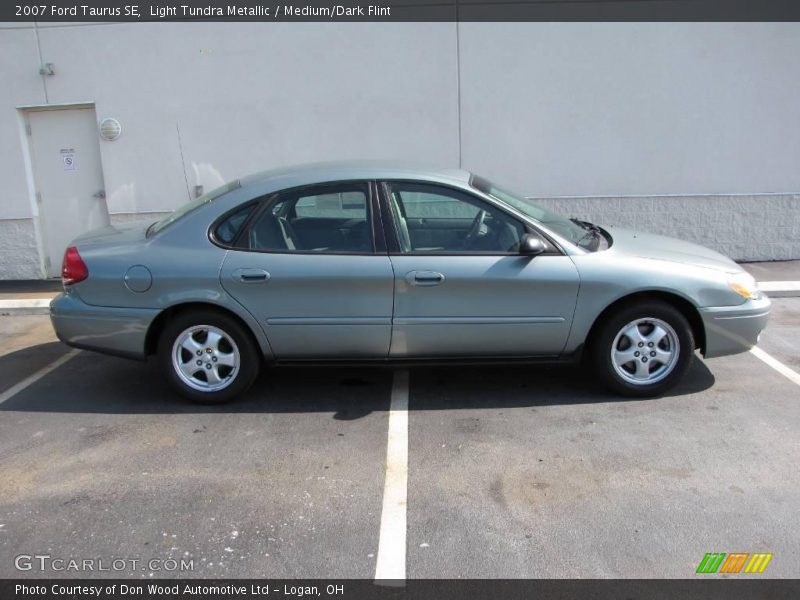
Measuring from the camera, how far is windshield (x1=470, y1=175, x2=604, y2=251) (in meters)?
4.45

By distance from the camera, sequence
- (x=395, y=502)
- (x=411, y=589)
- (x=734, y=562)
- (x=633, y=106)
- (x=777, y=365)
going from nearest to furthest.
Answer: (x=411, y=589), (x=734, y=562), (x=395, y=502), (x=777, y=365), (x=633, y=106)

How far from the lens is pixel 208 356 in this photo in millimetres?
4418

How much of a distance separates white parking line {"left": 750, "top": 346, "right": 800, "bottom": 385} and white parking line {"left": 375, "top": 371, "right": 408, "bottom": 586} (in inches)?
112

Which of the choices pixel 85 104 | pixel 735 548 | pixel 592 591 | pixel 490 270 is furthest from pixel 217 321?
pixel 85 104

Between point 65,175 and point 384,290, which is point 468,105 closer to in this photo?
point 384,290

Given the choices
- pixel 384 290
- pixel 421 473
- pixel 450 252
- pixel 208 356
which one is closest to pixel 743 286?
pixel 450 252

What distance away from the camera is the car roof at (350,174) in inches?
175

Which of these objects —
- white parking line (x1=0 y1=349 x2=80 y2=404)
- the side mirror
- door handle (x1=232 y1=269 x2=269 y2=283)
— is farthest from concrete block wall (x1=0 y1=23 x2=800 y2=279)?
door handle (x1=232 y1=269 x2=269 y2=283)

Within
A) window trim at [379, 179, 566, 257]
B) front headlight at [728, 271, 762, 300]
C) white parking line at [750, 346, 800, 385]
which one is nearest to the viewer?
window trim at [379, 179, 566, 257]

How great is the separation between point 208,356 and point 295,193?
1240 millimetres

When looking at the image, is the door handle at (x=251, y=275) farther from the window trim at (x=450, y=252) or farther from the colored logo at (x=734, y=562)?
the colored logo at (x=734, y=562)
